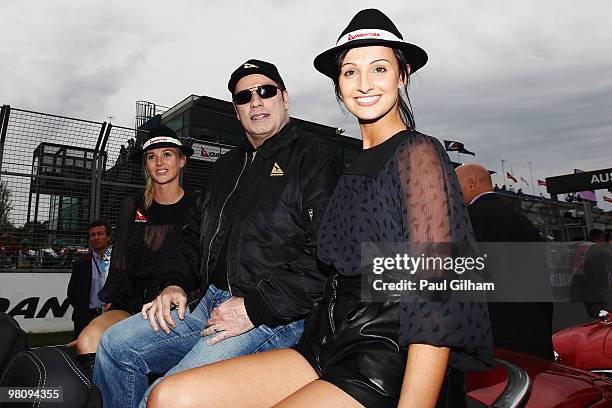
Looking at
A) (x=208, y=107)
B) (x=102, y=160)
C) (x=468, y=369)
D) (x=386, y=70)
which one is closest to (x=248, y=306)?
(x=468, y=369)

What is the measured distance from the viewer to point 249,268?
1.89m

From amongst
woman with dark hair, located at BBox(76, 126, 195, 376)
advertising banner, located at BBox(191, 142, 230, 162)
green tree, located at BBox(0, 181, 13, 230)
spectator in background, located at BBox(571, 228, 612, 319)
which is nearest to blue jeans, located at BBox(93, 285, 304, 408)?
woman with dark hair, located at BBox(76, 126, 195, 376)

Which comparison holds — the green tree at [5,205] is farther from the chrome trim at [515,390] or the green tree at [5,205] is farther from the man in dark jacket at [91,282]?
the chrome trim at [515,390]

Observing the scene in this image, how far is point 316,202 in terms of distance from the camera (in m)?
1.87

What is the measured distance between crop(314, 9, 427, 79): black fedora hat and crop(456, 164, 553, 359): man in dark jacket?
1.88m

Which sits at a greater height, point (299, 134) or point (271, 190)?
point (299, 134)

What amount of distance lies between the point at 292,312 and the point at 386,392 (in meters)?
0.61

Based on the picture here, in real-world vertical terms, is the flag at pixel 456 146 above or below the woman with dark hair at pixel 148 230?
above

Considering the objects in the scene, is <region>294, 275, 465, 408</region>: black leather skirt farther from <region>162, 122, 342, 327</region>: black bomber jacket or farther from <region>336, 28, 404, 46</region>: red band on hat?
<region>336, 28, 404, 46</region>: red band on hat

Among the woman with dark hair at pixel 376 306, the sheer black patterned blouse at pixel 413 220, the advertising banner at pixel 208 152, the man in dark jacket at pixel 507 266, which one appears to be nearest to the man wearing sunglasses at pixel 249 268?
the woman with dark hair at pixel 376 306

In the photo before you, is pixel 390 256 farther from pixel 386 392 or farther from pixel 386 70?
pixel 386 70

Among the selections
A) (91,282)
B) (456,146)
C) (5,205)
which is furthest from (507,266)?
(456,146)

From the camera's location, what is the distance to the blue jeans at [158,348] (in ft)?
5.73

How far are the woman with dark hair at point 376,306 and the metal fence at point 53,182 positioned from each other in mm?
7301
